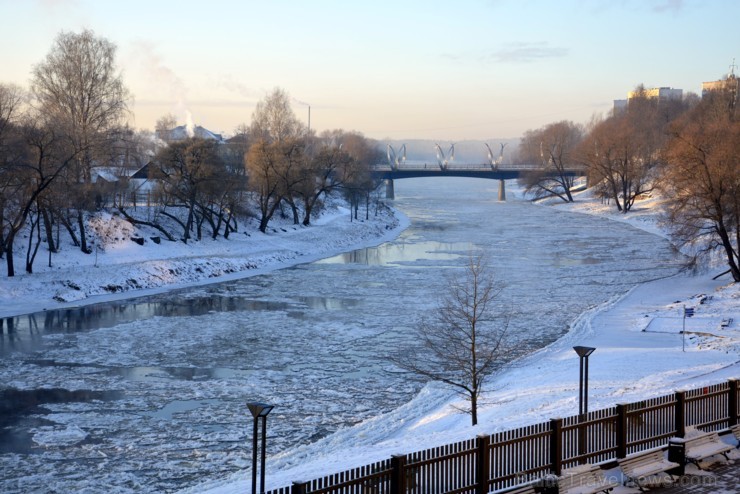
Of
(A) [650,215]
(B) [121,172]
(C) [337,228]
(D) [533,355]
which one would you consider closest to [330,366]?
(D) [533,355]

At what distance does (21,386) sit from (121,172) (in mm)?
38174

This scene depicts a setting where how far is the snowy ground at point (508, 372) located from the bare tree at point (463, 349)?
754 millimetres

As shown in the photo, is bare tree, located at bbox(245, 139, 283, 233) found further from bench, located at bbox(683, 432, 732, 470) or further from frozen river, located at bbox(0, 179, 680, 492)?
bench, located at bbox(683, 432, 732, 470)

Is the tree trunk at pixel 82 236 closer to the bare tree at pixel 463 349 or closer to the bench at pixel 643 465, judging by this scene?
the bare tree at pixel 463 349

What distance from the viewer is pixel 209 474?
16.0 meters

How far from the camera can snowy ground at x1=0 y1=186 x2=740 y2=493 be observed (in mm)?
17141

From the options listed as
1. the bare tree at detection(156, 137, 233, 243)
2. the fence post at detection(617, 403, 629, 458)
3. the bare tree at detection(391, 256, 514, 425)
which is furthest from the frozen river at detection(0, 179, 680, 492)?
the bare tree at detection(156, 137, 233, 243)

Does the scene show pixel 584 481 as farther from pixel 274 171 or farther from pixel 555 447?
pixel 274 171

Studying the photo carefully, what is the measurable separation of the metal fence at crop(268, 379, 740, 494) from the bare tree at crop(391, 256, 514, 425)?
202 inches

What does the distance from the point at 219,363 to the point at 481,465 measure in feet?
50.1

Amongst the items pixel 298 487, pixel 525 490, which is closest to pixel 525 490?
pixel 525 490

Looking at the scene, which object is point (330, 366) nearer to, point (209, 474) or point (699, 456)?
point (209, 474)

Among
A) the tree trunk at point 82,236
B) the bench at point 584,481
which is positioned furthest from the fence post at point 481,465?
the tree trunk at point 82,236

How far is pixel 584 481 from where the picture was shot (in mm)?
12359
